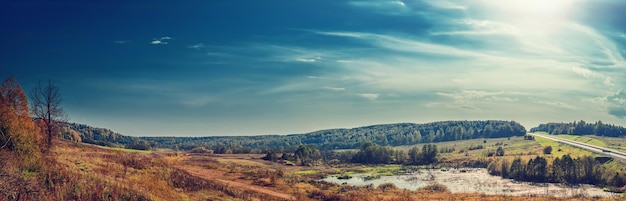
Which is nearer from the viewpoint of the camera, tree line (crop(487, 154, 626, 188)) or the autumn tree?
the autumn tree

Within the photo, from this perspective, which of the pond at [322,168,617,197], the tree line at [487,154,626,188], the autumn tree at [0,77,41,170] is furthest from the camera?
the tree line at [487,154,626,188]

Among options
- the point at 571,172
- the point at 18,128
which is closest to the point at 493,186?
the point at 571,172

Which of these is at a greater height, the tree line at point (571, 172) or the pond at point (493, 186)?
the tree line at point (571, 172)

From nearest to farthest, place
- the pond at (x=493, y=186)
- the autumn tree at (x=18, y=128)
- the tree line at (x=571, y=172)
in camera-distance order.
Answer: the autumn tree at (x=18, y=128) → the pond at (x=493, y=186) → the tree line at (x=571, y=172)

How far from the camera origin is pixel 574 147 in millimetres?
128375

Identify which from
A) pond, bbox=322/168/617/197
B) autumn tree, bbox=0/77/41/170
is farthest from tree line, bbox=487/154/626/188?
autumn tree, bbox=0/77/41/170

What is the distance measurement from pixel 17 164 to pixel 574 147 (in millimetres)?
146256

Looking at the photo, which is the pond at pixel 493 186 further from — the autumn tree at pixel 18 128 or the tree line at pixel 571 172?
the autumn tree at pixel 18 128

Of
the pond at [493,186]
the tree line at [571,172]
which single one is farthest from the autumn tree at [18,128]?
the tree line at [571,172]

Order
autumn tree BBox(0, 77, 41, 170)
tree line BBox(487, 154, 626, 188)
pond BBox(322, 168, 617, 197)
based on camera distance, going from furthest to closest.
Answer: tree line BBox(487, 154, 626, 188)
pond BBox(322, 168, 617, 197)
autumn tree BBox(0, 77, 41, 170)

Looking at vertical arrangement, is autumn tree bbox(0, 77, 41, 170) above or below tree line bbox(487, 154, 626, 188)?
above

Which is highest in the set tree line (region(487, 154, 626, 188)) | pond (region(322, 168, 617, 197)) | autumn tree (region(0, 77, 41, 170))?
autumn tree (region(0, 77, 41, 170))

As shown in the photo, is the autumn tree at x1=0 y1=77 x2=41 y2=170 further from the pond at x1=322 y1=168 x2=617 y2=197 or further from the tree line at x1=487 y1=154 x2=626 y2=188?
the tree line at x1=487 y1=154 x2=626 y2=188

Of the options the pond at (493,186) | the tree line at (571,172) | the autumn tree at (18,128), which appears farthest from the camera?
the tree line at (571,172)
